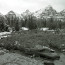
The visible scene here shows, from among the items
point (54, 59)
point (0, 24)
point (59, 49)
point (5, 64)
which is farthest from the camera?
point (0, 24)

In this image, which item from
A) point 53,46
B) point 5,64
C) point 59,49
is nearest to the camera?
point 5,64

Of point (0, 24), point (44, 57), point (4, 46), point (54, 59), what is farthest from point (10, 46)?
point (0, 24)

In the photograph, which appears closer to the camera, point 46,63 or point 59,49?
point 46,63

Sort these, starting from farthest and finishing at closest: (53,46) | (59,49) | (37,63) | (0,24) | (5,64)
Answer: (0,24)
(53,46)
(59,49)
(37,63)
(5,64)

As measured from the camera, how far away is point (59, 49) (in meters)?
16.4

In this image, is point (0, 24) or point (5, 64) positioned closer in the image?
point (5, 64)

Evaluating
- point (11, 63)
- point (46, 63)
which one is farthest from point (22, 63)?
point (46, 63)

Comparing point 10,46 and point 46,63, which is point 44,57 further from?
point 10,46

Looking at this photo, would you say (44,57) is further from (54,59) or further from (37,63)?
(37,63)

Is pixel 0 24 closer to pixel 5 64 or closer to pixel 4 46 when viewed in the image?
pixel 4 46

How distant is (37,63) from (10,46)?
7362 mm

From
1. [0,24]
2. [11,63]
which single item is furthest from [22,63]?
[0,24]

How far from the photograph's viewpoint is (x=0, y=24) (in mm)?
46625

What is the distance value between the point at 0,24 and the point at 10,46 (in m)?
31.4
